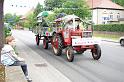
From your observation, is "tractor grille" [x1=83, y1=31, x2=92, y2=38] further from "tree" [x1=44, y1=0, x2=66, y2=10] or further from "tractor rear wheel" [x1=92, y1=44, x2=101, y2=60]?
"tree" [x1=44, y1=0, x2=66, y2=10]

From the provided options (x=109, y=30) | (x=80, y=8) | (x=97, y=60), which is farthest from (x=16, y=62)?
(x=80, y=8)

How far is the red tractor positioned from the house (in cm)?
5548

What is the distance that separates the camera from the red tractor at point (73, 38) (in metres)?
15.7

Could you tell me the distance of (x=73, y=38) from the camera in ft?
52.1

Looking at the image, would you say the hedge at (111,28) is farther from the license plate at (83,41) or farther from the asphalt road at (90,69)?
the license plate at (83,41)

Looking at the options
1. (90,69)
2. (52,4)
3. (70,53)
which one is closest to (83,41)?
(70,53)

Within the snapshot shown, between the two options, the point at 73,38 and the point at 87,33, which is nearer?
the point at 73,38

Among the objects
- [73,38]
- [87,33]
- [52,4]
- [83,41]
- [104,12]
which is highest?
[52,4]

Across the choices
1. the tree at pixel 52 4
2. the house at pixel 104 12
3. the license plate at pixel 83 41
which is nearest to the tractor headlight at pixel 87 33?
the license plate at pixel 83 41

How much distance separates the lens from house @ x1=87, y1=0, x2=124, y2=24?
2904 inches

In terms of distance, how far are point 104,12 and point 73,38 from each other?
197 ft

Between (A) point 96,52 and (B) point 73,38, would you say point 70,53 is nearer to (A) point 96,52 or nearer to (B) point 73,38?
(B) point 73,38

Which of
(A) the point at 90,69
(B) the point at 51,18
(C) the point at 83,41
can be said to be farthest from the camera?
(B) the point at 51,18

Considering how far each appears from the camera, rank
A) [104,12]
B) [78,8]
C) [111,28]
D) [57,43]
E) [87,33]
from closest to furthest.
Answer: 1. [87,33]
2. [57,43]
3. [111,28]
4. [78,8]
5. [104,12]
